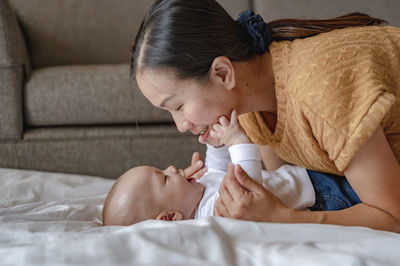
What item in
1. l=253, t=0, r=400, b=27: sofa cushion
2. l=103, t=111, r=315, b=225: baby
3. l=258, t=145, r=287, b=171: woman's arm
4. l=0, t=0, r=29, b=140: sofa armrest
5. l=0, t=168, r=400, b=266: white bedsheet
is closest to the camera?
l=0, t=168, r=400, b=266: white bedsheet

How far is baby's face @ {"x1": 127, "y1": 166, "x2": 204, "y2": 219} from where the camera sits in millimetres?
1062

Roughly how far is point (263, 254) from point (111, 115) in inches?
43.2

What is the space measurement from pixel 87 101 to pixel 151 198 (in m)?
0.69

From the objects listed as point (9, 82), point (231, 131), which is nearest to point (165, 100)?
point (231, 131)

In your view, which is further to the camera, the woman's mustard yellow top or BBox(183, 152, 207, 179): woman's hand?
BBox(183, 152, 207, 179): woman's hand

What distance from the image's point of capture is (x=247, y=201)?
0.86 m

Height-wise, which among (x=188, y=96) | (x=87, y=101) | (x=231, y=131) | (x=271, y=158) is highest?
(x=188, y=96)

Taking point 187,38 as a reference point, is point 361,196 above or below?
below

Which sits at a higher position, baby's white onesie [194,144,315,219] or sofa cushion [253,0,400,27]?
sofa cushion [253,0,400,27]

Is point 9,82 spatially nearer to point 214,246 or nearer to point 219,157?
point 219,157

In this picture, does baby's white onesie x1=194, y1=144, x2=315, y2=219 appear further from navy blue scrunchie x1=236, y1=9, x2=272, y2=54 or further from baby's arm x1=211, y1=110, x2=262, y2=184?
navy blue scrunchie x1=236, y1=9, x2=272, y2=54

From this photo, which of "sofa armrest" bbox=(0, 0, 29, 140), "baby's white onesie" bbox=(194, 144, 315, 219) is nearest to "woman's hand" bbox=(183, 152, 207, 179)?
"baby's white onesie" bbox=(194, 144, 315, 219)

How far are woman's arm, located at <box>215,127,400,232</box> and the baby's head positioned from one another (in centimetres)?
20

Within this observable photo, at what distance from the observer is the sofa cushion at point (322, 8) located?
80.6 inches
